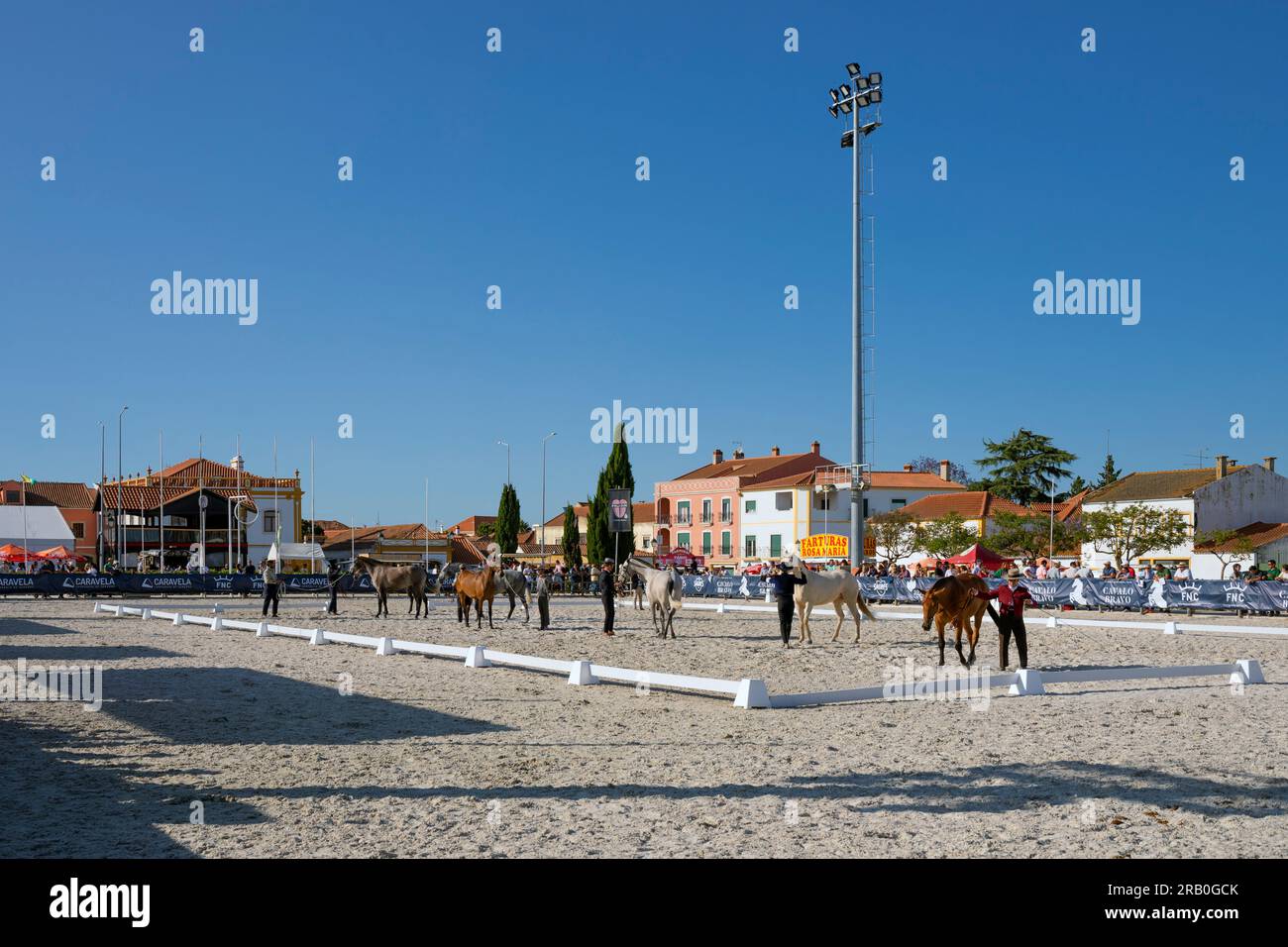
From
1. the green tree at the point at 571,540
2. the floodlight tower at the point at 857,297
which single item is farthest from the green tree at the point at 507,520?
the floodlight tower at the point at 857,297

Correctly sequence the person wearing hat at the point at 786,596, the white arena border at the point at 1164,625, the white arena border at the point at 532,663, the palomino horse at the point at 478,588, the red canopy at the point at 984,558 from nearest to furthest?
the white arena border at the point at 532,663 → the person wearing hat at the point at 786,596 → the white arena border at the point at 1164,625 → the palomino horse at the point at 478,588 → the red canopy at the point at 984,558

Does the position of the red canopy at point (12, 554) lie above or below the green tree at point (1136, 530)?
below

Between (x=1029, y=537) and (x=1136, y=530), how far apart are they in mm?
6580

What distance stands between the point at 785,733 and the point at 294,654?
12115mm

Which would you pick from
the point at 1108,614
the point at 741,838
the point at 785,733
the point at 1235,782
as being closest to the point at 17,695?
the point at 785,733

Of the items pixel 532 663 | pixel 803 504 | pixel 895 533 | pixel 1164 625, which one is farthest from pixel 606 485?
pixel 532 663

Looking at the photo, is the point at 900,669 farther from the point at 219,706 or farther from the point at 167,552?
the point at 167,552

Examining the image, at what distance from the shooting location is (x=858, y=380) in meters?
40.1

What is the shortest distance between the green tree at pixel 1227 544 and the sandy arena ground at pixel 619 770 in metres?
50.2

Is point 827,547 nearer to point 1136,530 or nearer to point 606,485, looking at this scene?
point 1136,530

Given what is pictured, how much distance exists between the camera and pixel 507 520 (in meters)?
103

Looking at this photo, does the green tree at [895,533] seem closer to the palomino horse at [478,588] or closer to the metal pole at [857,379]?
the metal pole at [857,379]

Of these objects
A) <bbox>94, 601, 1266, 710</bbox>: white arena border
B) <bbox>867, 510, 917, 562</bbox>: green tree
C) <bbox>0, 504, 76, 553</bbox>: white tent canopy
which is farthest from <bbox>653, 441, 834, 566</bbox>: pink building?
<bbox>94, 601, 1266, 710</bbox>: white arena border

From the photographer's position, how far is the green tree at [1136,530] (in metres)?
61.4
